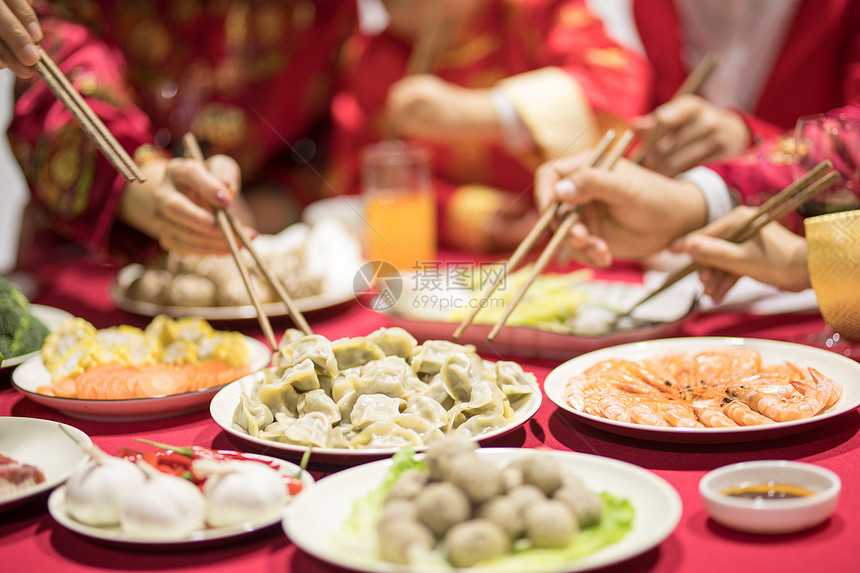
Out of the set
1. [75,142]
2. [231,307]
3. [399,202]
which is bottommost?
[231,307]

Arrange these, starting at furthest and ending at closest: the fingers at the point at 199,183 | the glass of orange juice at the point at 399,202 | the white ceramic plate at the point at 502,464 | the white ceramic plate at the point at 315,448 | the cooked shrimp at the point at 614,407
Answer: the glass of orange juice at the point at 399,202
the fingers at the point at 199,183
the cooked shrimp at the point at 614,407
the white ceramic plate at the point at 315,448
the white ceramic plate at the point at 502,464

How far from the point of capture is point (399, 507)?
74cm

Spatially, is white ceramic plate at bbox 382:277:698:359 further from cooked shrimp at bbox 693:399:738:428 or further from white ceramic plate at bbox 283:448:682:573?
white ceramic plate at bbox 283:448:682:573

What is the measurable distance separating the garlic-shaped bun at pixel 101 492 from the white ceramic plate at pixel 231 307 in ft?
2.75

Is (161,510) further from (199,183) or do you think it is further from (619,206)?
(619,206)

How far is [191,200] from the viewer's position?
61.3 inches

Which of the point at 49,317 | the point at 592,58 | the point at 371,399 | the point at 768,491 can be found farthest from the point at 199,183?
the point at 592,58

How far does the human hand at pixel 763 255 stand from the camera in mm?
1467

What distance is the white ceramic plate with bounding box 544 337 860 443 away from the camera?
99 centimetres

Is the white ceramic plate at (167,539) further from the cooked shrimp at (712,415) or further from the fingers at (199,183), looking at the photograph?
the fingers at (199,183)

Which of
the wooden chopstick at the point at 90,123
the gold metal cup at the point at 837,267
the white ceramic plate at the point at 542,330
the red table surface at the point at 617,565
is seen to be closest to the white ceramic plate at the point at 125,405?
the red table surface at the point at 617,565

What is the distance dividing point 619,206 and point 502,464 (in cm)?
85

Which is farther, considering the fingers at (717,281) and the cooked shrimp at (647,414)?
the fingers at (717,281)

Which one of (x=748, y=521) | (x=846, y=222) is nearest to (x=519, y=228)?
(x=846, y=222)
